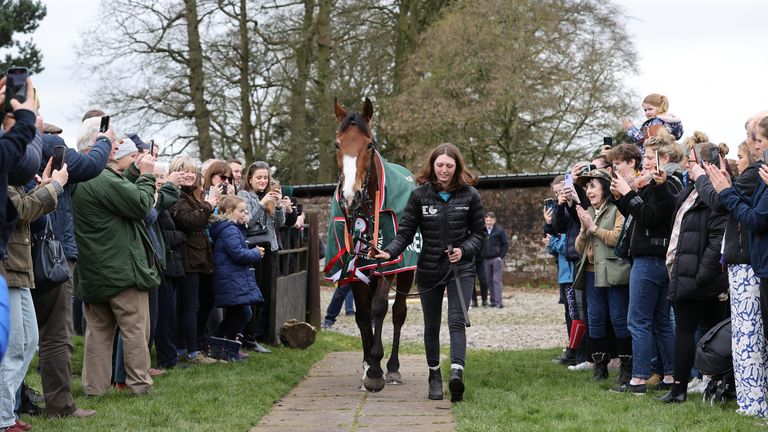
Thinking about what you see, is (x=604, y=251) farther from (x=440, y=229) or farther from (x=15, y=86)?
(x=15, y=86)

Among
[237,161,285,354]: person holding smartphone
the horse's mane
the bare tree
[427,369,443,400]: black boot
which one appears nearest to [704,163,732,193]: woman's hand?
[427,369,443,400]: black boot

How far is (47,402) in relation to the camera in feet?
22.7

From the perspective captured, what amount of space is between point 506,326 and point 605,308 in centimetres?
694

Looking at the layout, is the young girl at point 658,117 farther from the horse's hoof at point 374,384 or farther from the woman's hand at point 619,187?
the horse's hoof at point 374,384

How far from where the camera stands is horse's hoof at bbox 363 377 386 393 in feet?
27.6

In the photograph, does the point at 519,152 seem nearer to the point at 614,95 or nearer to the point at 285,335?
the point at 614,95

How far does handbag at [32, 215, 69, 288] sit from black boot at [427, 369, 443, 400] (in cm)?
297

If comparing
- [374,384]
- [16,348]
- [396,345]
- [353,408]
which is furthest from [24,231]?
[396,345]

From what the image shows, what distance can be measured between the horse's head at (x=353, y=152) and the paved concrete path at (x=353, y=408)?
1613 millimetres

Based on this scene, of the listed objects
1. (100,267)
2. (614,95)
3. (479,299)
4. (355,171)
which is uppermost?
(614,95)

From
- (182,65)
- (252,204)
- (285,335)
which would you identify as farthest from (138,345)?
(182,65)

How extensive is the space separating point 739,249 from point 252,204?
18.8 ft

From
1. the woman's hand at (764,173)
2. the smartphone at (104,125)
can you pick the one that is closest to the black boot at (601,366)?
the woman's hand at (764,173)

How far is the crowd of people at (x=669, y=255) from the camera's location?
664cm
